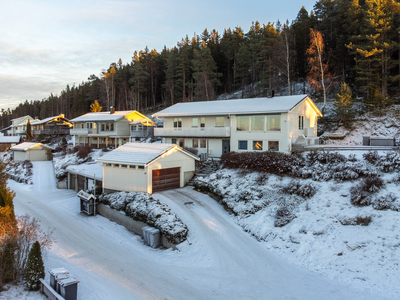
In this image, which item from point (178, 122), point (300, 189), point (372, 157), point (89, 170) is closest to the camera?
point (300, 189)

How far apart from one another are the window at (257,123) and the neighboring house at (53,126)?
47.0 meters

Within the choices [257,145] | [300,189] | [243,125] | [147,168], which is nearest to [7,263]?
[147,168]

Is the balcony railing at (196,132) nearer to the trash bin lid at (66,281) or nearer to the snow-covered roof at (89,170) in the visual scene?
the snow-covered roof at (89,170)

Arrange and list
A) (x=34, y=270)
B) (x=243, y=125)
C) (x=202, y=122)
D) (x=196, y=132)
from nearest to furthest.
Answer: (x=34, y=270)
(x=243, y=125)
(x=196, y=132)
(x=202, y=122)

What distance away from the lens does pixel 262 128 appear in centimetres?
2533

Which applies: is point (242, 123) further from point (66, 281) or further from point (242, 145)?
point (66, 281)

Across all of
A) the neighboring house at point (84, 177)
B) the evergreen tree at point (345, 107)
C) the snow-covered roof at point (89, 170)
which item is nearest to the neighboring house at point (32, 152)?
the neighboring house at point (84, 177)

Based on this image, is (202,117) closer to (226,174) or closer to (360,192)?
(226,174)

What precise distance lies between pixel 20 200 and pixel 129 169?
13858 millimetres

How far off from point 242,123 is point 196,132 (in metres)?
5.21

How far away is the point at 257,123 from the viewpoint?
25609 millimetres

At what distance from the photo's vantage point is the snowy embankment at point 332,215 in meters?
10.8

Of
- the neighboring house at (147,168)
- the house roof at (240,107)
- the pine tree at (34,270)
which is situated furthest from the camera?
the house roof at (240,107)

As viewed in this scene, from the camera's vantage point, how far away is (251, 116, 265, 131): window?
25328 millimetres
